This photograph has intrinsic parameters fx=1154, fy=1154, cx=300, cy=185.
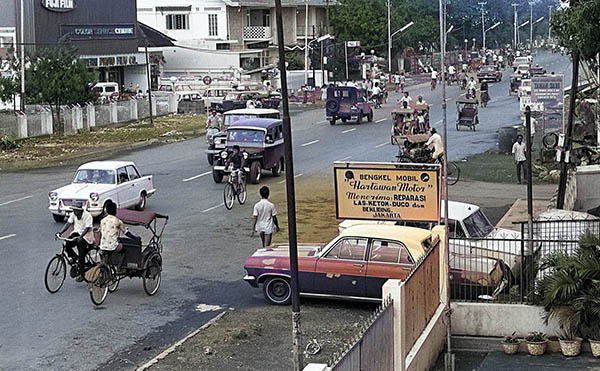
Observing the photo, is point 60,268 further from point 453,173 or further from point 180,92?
point 180,92

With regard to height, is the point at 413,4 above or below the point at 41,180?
above

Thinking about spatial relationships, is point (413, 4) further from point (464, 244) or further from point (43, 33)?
point (464, 244)

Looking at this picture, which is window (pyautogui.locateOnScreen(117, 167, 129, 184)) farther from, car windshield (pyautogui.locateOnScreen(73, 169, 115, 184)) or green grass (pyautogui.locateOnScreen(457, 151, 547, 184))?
green grass (pyautogui.locateOnScreen(457, 151, 547, 184))

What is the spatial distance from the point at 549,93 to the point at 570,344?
81.1 ft

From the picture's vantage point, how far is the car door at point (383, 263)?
1684 cm

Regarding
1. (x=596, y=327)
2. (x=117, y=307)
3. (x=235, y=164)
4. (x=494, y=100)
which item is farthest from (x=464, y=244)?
(x=494, y=100)

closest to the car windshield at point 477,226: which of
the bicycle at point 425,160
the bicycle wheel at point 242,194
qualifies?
the bicycle wheel at point 242,194

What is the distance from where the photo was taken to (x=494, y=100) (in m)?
69.2

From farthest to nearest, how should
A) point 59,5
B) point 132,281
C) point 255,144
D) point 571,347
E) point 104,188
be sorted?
1. point 59,5
2. point 255,144
3. point 104,188
4. point 132,281
5. point 571,347

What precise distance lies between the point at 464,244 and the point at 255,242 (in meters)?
6.76

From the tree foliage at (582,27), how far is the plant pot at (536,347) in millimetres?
6097

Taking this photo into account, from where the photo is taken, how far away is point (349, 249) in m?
17.2

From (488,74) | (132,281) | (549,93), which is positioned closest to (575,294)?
(132,281)

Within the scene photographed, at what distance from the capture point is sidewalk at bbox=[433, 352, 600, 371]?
14.4 m
